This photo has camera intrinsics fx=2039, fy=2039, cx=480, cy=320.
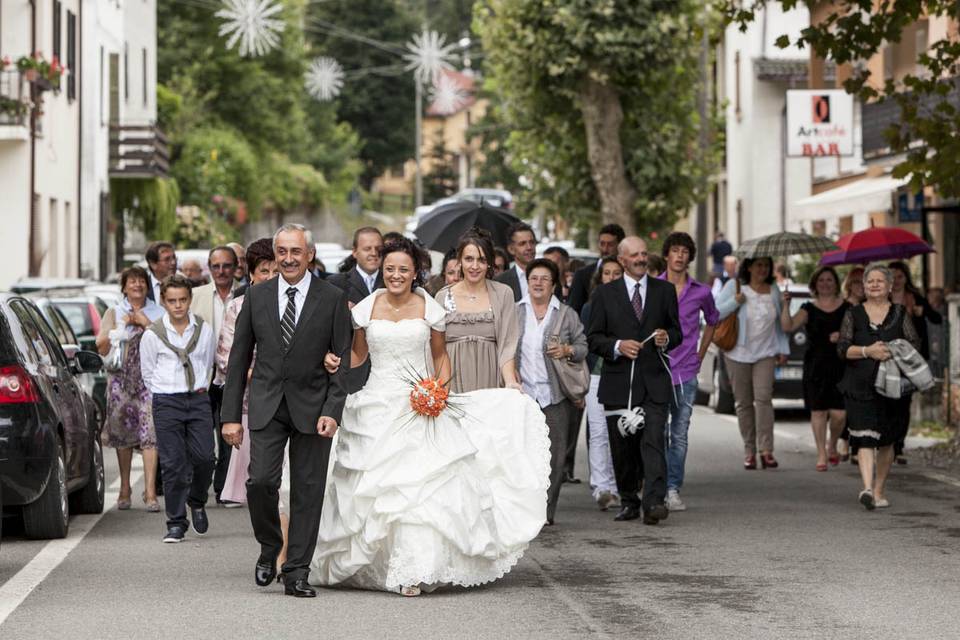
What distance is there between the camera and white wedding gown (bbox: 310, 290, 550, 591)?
1029 cm

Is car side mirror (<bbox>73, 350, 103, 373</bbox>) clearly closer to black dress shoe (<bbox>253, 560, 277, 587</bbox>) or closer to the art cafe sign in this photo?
black dress shoe (<bbox>253, 560, 277, 587</bbox>)

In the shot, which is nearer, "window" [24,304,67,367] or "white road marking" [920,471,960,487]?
"window" [24,304,67,367]

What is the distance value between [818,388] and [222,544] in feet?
23.8

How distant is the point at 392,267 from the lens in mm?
10766

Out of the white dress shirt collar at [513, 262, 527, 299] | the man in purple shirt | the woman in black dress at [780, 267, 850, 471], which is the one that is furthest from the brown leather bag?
the white dress shirt collar at [513, 262, 527, 299]

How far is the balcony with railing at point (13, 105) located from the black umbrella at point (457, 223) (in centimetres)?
1636

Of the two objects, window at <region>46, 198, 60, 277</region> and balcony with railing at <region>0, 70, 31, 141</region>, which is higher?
balcony with railing at <region>0, 70, 31, 141</region>

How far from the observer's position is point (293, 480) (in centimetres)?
1035

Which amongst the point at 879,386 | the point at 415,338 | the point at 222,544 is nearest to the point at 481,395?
the point at 415,338

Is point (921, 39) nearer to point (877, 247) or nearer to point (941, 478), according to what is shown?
point (877, 247)

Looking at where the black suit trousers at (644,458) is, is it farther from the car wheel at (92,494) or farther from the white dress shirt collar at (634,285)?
the car wheel at (92,494)

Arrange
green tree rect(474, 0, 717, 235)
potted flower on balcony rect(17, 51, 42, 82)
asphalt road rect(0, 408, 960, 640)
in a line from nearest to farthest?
asphalt road rect(0, 408, 960, 640) < potted flower on balcony rect(17, 51, 42, 82) < green tree rect(474, 0, 717, 235)

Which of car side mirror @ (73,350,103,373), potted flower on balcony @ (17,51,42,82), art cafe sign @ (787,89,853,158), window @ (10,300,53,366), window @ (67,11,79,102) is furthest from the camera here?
window @ (67,11,79,102)

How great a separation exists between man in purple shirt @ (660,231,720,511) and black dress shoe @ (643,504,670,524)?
0.96m
